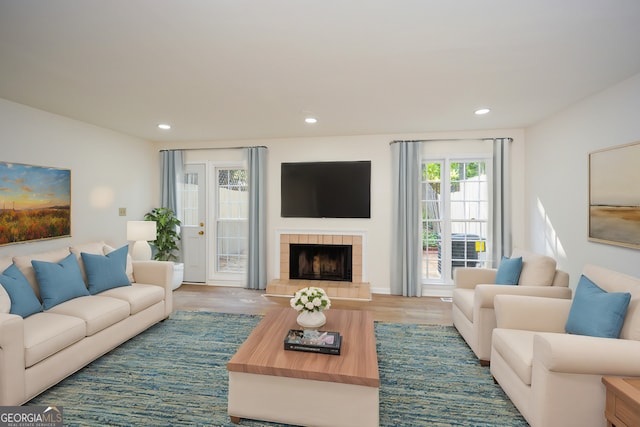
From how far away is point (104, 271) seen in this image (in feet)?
10.7

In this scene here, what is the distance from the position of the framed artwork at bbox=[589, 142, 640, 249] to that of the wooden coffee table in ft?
8.53

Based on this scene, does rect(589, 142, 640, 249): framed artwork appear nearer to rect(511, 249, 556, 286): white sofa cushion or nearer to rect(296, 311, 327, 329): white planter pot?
rect(511, 249, 556, 286): white sofa cushion

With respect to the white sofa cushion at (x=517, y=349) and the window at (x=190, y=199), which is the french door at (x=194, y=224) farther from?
the white sofa cushion at (x=517, y=349)

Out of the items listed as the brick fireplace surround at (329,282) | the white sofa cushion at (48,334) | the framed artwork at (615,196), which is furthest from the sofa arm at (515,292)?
the white sofa cushion at (48,334)

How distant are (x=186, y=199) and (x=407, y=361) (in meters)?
4.57

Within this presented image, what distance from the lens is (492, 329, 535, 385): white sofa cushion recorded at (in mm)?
1957

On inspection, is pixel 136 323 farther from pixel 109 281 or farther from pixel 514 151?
pixel 514 151

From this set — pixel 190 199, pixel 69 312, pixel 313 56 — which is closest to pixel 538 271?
pixel 313 56

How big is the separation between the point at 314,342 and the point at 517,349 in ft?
4.64

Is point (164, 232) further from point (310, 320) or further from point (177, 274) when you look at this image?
point (310, 320)

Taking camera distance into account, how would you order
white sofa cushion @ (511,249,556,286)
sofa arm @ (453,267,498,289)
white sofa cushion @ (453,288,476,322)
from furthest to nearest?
sofa arm @ (453,267,498,289) < white sofa cushion @ (453,288,476,322) < white sofa cushion @ (511,249,556,286)

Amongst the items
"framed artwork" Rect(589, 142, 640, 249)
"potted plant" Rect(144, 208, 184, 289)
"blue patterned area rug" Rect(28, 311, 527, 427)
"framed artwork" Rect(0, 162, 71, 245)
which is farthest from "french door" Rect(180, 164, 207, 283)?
"framed artwork" Rect(589, 142, 640, 249)

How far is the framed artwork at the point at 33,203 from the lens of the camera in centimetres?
326

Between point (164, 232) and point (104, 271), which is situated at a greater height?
point (164, 232)
